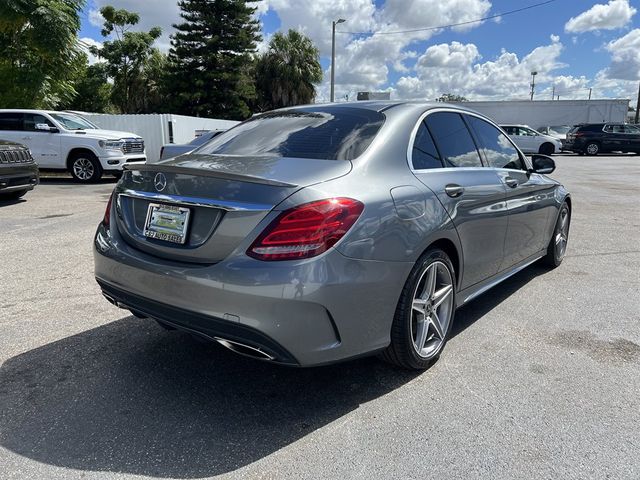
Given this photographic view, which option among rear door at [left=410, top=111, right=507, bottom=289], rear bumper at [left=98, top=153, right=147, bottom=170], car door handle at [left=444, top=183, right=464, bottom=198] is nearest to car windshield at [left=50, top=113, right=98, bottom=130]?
rear bumper at [left=98, top=153, right=147, bottom=170]

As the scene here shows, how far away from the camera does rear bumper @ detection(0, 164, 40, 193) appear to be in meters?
8.82

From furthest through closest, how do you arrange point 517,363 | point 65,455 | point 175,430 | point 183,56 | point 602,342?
1. point 183,56
2. point 602,342
3. point 517,363
4. point 175,430
5. point 65,455

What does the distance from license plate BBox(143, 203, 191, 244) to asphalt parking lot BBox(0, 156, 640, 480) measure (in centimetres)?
90

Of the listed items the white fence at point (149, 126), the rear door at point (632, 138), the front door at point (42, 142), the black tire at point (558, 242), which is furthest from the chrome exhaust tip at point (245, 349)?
the rear door at point (632, 138)

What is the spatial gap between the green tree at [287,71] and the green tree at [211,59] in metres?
3.24

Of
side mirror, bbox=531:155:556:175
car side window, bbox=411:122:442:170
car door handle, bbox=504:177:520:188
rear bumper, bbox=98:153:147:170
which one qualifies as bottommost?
rear bumper, bbox=98:153:147:170

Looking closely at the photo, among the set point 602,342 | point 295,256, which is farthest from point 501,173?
point 295,256

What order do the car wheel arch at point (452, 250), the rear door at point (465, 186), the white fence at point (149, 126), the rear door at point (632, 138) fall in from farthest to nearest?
the rear door at point (632, 138)
the white fence at point (149, 126)
the rear door at point (465, 186)
the car wheel arch at point (452, 250)

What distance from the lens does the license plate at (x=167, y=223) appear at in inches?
103

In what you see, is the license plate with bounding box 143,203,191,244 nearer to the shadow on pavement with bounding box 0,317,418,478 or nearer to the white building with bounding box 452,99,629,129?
the shadow on pavement with bounding box 0,317,418,478

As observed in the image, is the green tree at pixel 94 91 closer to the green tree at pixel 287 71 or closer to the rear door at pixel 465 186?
the green tree at pixel 287 71

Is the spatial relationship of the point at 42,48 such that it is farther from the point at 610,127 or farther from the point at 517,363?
the point at 610,127

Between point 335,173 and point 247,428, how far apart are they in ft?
4.46

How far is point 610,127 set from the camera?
27.9m
